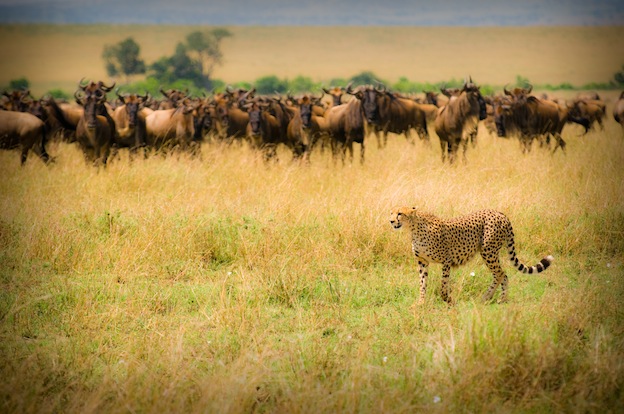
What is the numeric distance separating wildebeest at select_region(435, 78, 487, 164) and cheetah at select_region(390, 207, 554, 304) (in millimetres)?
8674

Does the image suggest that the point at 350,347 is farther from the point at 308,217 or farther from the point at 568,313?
the point at 308,217

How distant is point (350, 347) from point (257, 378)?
3.43ft

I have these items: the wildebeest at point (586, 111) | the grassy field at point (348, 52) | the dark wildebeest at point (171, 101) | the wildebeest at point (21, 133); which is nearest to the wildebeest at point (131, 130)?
the wildebeest at point (21, 133)

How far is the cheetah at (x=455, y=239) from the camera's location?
20.1ft

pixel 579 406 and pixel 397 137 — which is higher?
pixel 579 406

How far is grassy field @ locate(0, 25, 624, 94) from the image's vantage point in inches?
4013

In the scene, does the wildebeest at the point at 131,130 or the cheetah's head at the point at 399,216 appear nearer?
the cheetah's head at the point at 399,216

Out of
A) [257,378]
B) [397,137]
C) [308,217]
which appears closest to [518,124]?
[397,137]

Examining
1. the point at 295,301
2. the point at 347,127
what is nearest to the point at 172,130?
the point at 347,127

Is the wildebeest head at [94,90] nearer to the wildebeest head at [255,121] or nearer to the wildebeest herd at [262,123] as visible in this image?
the wildebeest herd at [262,123]

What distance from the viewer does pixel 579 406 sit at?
445cm

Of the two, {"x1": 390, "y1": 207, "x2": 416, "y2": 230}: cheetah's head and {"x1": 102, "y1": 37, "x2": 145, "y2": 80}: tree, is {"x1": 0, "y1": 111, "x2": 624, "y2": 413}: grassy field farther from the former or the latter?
{"x1": 102, "y1": 37, "x2": 145, "y2": 80}: tree

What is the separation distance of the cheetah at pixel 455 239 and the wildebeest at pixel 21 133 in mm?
10144

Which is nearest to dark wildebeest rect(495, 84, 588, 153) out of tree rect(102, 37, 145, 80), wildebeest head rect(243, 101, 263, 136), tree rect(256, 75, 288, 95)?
wildebeest head rect(243, 101, 263, 136)
